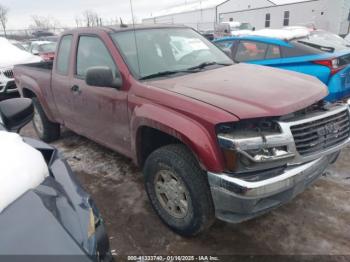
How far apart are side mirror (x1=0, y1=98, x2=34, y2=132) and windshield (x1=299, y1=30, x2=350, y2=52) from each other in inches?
176

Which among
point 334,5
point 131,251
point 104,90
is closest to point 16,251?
point 131,251

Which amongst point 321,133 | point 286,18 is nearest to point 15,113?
point 321,133

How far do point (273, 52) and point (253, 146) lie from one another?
3746 mm

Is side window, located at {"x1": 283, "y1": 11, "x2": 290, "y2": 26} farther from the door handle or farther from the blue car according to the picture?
the door handle

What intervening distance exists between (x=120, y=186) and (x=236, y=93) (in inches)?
78.5

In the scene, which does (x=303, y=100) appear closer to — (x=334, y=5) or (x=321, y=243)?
(x=321, y=243)

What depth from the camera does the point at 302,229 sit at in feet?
9.12

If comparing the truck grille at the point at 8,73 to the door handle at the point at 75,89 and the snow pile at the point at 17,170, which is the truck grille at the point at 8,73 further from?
the snow pile at the point at 17,170

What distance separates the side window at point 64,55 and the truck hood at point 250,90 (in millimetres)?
1812

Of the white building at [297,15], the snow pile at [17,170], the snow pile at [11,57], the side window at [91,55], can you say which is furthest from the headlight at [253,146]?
the white building at [297,15]

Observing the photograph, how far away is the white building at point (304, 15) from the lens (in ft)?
90.2

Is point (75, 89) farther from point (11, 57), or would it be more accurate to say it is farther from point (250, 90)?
point (11, 57)

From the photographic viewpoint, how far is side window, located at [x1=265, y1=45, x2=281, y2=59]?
5.26 meters

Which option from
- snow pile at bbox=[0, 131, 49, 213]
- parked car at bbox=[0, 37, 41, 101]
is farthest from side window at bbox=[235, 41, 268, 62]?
parked car at bbox=[0, 37, 41, 101]
